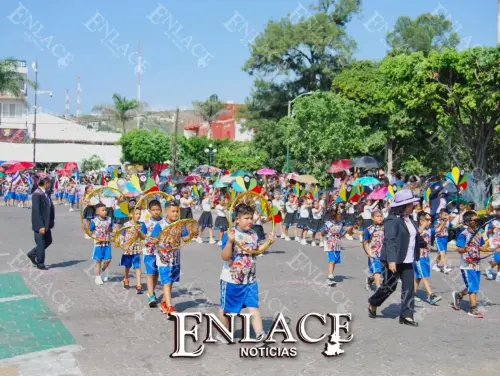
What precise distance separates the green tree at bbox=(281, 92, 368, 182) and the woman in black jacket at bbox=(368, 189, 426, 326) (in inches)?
912

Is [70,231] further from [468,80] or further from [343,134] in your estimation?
[343,134]

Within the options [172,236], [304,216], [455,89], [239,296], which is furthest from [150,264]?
[455,89]

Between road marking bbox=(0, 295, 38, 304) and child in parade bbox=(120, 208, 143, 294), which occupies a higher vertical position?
child in parade bbox=(120, 208, 143, 294)

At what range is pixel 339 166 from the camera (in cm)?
3192

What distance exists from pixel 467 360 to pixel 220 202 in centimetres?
1171

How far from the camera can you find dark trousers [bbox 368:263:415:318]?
843 cm

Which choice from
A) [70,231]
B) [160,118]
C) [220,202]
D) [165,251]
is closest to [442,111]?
[220,202]

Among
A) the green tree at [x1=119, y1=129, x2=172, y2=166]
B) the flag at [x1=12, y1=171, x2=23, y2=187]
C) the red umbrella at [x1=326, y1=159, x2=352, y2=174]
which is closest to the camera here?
the red umbrella at [x1=326, y1=159, x2=352, y2=174]

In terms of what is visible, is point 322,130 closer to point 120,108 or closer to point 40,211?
point 40,211

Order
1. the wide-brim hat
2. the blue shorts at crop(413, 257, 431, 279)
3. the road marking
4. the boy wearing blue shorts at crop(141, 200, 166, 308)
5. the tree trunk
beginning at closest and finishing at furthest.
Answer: the wide-brim hat
the boy wearing blue shorts at crop(141, 200, 166, 308)
the road marking
the blue shorts at crop(413, 257, 431, 279)
the tree trunk

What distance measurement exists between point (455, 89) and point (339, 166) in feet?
32.9

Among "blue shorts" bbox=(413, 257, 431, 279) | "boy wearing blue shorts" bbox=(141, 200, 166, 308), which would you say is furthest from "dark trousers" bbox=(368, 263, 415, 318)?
"boy wearing blue shorts" bbox=(141, 200, 166, 308)

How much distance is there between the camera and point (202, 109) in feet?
241

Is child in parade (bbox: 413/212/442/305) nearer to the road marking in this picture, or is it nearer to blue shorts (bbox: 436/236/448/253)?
blue shorts (bbox: 436/236/448/253)
